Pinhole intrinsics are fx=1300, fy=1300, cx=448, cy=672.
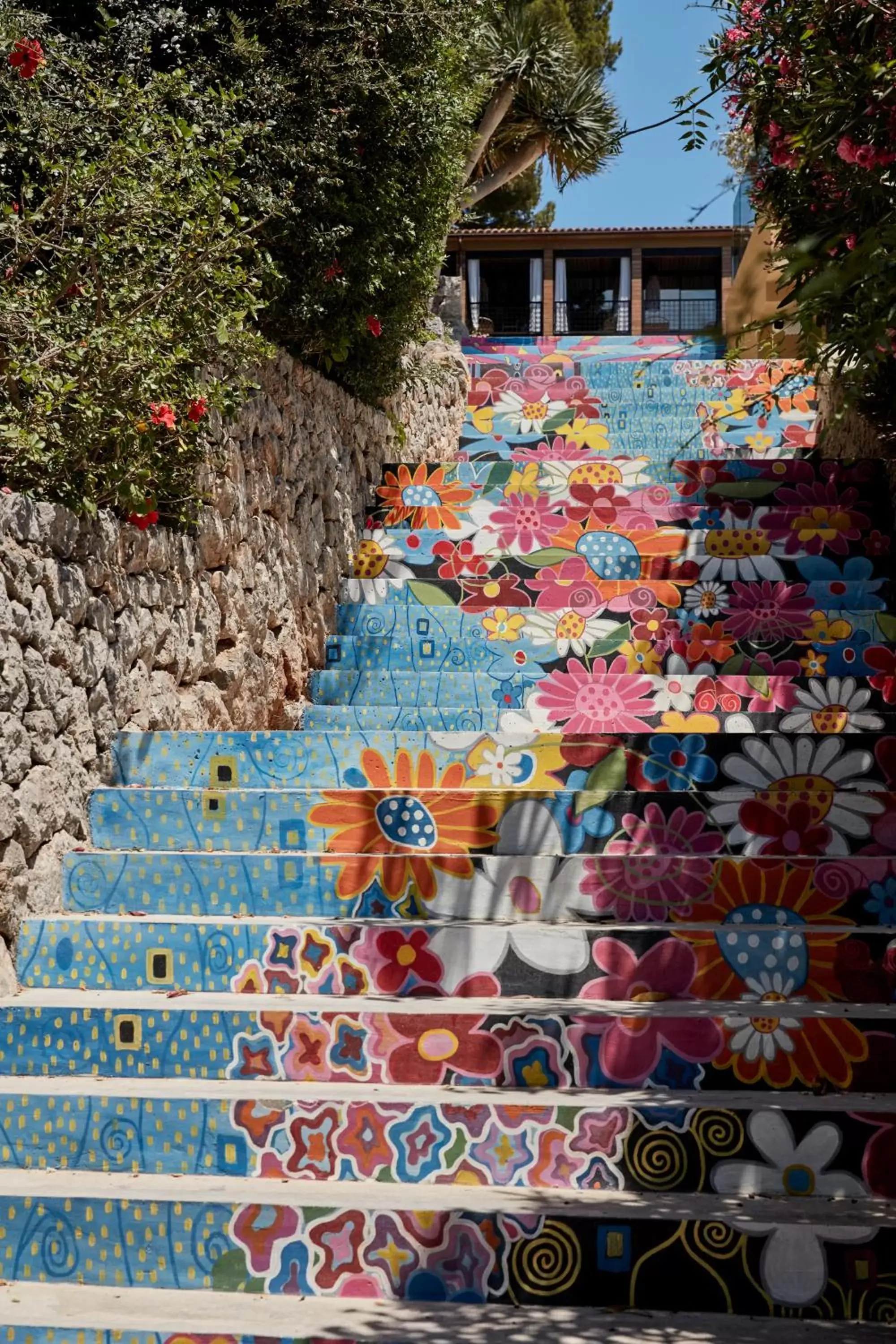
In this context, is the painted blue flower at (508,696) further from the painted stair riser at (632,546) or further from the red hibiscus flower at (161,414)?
the red hibiscus flower at (161,414)

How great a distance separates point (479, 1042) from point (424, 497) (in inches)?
157

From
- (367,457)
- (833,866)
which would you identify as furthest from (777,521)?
(833,866)

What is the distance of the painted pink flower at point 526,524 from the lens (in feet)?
19.2

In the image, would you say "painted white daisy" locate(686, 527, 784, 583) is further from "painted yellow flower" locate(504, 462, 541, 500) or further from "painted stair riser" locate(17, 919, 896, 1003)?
"painted stair riser" locate(17, 919, 896, 1003)

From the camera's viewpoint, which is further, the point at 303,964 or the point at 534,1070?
the point at 303,964

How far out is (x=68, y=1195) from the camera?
2482 millimetres

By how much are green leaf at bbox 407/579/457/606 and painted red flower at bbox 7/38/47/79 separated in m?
2.47

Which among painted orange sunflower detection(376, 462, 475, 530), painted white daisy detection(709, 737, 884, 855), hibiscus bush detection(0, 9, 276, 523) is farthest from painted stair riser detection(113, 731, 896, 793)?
painted orange sunflower detection(376, 462, 475, 530)

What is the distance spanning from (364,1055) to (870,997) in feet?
3.74

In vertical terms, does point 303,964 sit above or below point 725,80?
below

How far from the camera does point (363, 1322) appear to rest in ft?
7.52

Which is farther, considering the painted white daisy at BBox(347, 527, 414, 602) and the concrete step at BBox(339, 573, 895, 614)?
the painted white daisy at BBox(347, 527, 414, 602)

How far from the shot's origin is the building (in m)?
22.0

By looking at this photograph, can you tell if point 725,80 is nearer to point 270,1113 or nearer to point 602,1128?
point 602,1128
